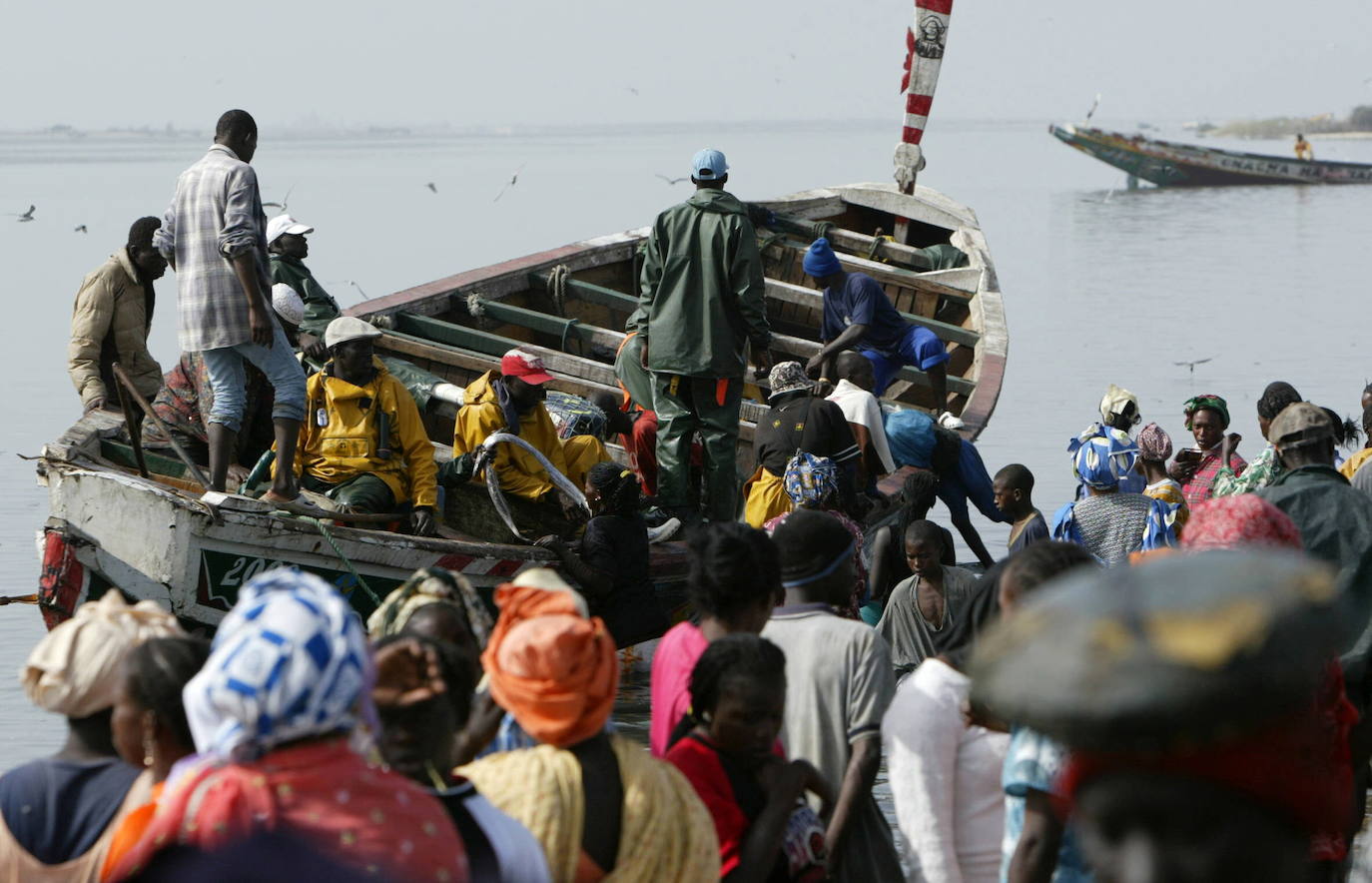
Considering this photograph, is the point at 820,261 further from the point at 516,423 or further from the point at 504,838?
the point at 504,838

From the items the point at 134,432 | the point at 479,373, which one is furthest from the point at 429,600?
the point at 479,373

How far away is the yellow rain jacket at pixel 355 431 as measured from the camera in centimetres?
719

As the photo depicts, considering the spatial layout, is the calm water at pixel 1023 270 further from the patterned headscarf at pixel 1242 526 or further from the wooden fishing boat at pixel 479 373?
the patterned headscarf at pixel 1242 526

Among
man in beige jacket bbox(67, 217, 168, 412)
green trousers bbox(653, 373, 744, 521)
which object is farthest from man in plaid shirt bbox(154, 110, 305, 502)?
green trousers bbox(653, 373, 744, 521)

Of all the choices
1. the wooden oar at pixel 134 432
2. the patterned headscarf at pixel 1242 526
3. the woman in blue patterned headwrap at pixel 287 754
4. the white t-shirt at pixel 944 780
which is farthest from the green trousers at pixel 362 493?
the woman in blue patterned headwrap at pixel 287 754

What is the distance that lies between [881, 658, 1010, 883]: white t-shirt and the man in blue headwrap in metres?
6.15

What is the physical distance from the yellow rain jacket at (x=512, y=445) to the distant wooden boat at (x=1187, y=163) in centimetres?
4186

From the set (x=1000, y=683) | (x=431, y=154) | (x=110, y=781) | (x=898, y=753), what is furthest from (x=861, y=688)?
(x=431, y=154)

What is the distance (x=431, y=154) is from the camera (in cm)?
10156

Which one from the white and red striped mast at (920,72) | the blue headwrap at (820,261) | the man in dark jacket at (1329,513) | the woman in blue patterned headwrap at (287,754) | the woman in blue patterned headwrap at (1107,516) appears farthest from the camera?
the white and red striped mast at (920,72)

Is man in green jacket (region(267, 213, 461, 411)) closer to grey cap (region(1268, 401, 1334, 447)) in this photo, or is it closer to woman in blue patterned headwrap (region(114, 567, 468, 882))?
grey cap (region(1268, 401, 1334, 447))

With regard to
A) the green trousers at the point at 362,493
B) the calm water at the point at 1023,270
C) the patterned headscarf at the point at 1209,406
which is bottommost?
the calm water at the point at 1023,270

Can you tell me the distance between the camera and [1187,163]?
161 ft

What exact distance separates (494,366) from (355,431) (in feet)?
6.84
